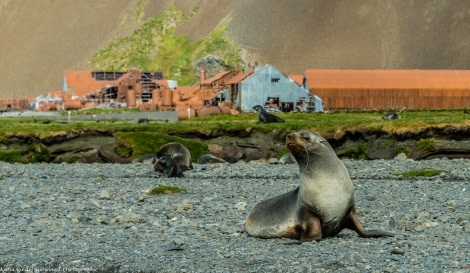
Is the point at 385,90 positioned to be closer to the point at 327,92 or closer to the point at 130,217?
the point at 327,92

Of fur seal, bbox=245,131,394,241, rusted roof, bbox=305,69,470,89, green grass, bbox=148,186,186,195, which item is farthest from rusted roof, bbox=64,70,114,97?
fur seal, bbox=245,131,394,241

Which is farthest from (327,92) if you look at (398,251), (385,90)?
(398,251)

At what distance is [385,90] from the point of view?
84.9 m

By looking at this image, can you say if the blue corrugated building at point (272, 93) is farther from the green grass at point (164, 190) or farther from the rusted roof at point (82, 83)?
the green grass at point (164, 190)

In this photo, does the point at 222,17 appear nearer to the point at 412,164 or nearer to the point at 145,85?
the point at 145,85

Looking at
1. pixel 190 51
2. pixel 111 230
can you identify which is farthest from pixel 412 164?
pixel 190 51

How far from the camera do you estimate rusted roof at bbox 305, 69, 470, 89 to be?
84.8m

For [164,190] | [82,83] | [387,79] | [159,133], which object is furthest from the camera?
[82,83]

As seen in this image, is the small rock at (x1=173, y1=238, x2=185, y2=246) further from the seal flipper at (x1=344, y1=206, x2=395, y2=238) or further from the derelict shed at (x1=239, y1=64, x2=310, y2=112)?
the derelict shed at (x1=239, y1=64, x2=310, y2=112)

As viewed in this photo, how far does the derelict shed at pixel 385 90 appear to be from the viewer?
83.3 m

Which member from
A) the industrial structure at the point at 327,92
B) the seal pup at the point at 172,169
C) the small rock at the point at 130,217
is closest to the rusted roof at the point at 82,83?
the industrial structure at the point at 327,92

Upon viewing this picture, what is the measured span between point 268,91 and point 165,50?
73302mm

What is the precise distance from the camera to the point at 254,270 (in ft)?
28.5

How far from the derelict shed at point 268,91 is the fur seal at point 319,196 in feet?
230
